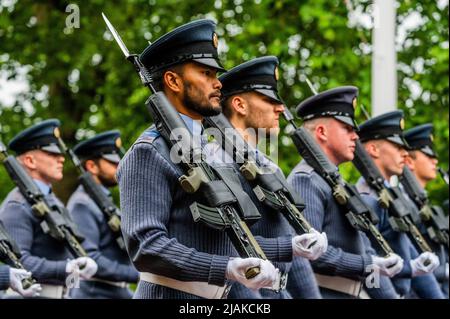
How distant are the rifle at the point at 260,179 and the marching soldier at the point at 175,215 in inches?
28.6

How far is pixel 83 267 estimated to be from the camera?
7516mm

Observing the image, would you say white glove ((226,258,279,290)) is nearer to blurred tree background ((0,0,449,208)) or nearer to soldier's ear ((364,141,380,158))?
soldier's ear ((364,141,380,158))

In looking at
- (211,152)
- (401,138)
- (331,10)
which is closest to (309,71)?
(331,10)

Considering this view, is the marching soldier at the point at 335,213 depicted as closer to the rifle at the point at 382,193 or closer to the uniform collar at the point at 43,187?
the rifle at the point at 382,193

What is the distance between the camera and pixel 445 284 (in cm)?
1005

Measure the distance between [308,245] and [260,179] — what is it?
1.29 feet

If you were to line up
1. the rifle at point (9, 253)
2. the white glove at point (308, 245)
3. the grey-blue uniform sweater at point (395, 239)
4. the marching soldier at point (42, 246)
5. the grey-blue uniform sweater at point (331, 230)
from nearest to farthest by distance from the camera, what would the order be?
1. the white glove at point (308, 245)
2. the rifle at point (9, 253)
3. the grey-blue uniform sweater at point (331, 230)
4. the marching soldier at point (42, 246)
5. the grey-blue uniform sweater at point (395, 239)

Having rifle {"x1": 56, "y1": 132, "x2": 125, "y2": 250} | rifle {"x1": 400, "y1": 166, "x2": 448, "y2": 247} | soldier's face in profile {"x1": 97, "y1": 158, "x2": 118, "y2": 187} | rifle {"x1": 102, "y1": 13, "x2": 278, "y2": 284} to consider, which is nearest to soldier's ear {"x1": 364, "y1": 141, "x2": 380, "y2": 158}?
rifle {"x1": 400, "y1": 166, "x2": 448, "y2": 247}

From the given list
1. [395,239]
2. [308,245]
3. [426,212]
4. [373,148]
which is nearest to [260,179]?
[308,245]

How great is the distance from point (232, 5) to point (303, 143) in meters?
6.86

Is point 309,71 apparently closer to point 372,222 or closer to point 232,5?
point 232,5

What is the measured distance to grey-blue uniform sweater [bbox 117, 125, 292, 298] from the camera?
4.52 m

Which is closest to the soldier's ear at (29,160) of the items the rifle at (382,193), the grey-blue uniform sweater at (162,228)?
the rifle at (382,193)

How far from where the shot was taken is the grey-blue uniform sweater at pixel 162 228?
4520mm
